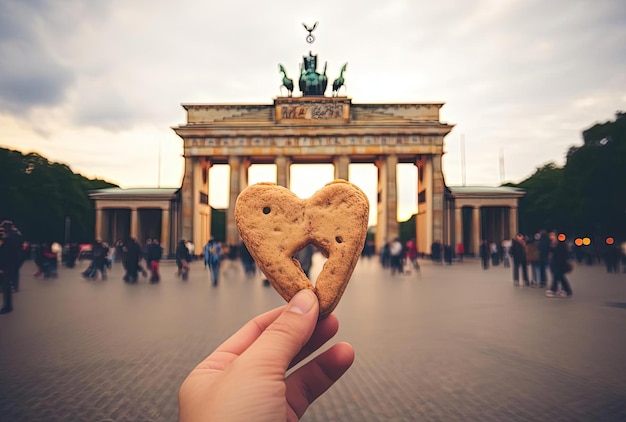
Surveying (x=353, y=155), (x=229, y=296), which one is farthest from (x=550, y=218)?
(x=229, y=296)

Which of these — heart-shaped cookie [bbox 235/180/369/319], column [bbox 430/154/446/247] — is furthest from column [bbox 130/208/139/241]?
heart-shaped cookie [bbox 235/180/369/319]

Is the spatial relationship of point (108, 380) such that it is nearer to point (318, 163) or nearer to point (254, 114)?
point (254, 114)

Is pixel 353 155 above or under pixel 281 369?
above

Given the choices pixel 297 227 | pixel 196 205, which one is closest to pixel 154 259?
pixel 297 227

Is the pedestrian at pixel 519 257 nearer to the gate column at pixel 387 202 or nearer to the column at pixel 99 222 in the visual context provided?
the gate column at pixel 387 202

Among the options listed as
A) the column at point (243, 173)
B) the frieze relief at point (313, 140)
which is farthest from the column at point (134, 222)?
the column at point (243, 173)

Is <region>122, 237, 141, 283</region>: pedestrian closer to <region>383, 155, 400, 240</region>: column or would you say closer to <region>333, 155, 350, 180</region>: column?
<region>383, 155, 400, 240</region>: column
